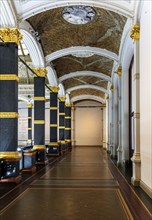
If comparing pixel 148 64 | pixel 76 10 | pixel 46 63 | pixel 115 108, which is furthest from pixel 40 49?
pixel 148 64

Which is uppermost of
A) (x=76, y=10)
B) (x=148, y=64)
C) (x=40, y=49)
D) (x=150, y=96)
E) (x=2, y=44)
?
(x=76, y=10)

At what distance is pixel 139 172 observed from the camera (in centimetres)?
788

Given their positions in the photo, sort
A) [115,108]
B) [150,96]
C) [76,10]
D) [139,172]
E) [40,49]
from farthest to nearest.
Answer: [115,108] < [40,49] < [76,10] < [139,172] < [150,96]

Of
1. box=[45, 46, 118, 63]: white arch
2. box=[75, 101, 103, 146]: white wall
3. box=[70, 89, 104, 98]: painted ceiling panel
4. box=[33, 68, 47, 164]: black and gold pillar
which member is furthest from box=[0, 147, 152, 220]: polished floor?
box=[75, 101, 103, 146]: white wall

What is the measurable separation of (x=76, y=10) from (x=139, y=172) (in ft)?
20.4

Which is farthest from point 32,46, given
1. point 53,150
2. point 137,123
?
point 53,150

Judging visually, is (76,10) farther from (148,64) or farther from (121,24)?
(148,64)

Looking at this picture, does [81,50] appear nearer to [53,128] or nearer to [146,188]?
[53,128]

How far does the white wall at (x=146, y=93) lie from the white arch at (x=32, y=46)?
4.31 meters

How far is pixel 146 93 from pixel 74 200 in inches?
119

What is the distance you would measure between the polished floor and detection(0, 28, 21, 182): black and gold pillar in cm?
90

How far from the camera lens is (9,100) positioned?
8453 millimetres

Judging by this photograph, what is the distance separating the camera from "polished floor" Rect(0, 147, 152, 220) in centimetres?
505

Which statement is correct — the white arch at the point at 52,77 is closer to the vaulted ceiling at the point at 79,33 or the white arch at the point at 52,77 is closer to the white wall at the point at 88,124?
the vaulted ceiling at the point at 79,33
